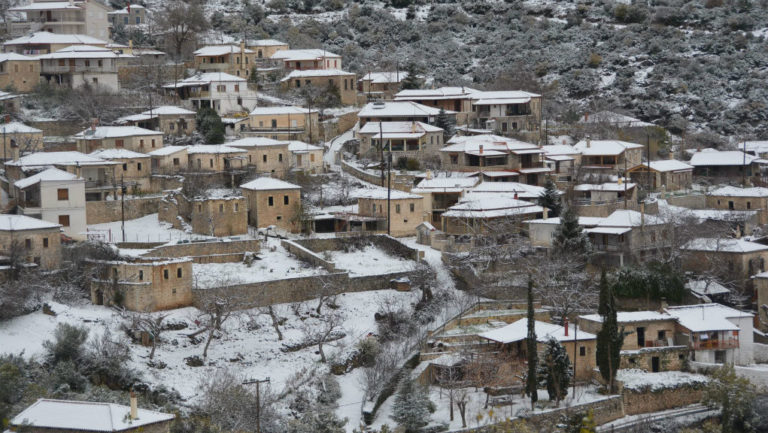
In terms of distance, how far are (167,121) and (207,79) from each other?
6388 millimetres

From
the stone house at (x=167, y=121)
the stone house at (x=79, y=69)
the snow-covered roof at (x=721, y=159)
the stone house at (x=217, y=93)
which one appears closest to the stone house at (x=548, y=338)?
the stone house at (x=167, y=121)

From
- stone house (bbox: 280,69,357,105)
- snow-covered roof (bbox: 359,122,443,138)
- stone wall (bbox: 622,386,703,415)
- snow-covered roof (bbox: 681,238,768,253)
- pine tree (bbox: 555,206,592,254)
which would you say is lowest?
stone wall (bbox: 622,386,703,415)

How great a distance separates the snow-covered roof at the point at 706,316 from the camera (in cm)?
4644

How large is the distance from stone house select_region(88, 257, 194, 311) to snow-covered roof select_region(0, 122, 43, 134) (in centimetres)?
1480

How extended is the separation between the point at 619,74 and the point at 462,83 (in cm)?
1206

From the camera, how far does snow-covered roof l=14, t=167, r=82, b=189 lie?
5041cm

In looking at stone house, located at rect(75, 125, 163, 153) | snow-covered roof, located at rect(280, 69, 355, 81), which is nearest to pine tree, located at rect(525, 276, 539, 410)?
stone house, located at rect(75, 125, 163, 153)

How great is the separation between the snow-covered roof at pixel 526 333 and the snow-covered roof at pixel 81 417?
525 inches

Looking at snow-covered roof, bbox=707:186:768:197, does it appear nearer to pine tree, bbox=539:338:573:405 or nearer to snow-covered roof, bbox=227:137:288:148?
snow-covered roof, bbox=227:137:288:148

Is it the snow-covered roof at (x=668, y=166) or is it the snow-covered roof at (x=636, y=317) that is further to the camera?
the snow-covered roof at (x=668, y=166)

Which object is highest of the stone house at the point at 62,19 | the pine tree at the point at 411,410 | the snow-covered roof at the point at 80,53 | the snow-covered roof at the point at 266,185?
the stone house at the point at 62,19

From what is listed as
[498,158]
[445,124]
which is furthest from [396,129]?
[498,158]

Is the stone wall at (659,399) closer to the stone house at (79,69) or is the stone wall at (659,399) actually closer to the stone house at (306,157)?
the stone house at (306,157)

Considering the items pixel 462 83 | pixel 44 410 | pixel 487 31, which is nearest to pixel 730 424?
pixel 44 410
